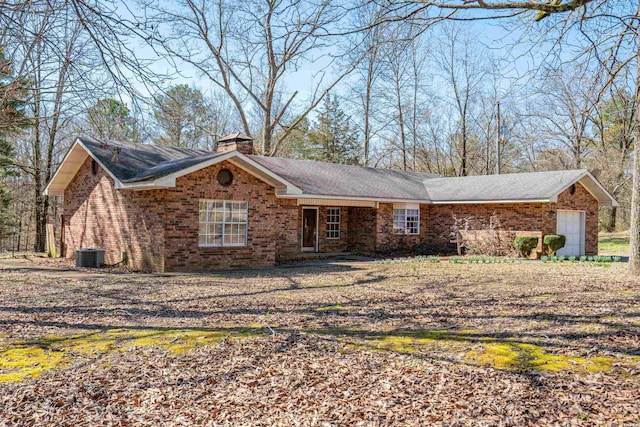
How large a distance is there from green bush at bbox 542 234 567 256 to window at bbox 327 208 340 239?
7900mm

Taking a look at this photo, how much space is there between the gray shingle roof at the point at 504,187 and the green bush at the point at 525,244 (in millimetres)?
1450

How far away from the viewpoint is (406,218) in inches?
850

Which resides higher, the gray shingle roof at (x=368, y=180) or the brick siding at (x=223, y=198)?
the gray shingle roof at (x=368, y=180)

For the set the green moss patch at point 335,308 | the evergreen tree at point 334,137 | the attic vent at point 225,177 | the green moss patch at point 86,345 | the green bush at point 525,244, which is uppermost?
the evergreen tree at point 334,137

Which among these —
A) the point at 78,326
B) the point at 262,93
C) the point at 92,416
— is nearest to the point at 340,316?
the point at 78,326

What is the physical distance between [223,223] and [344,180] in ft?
25.4

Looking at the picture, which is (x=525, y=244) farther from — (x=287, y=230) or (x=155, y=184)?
(x=155, y=184)

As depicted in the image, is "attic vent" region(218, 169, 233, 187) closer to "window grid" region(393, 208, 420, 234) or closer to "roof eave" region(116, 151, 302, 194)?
"roof eave" region(116, 151, 302, 194)

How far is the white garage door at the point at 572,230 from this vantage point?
779 inches

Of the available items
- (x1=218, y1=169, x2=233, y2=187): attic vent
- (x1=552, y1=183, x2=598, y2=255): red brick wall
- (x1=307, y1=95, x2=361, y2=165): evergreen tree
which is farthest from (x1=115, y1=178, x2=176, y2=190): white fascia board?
(x1=307, y1=95, x2=361, y2=165): evergreen tree

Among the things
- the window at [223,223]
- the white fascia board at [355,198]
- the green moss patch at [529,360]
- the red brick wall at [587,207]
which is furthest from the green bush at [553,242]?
the green moss patch at [529,360]

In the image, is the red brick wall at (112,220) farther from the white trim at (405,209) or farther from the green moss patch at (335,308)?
the white trim at (405,209)

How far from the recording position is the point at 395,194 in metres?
20.8

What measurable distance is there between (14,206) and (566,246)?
28788 mm
